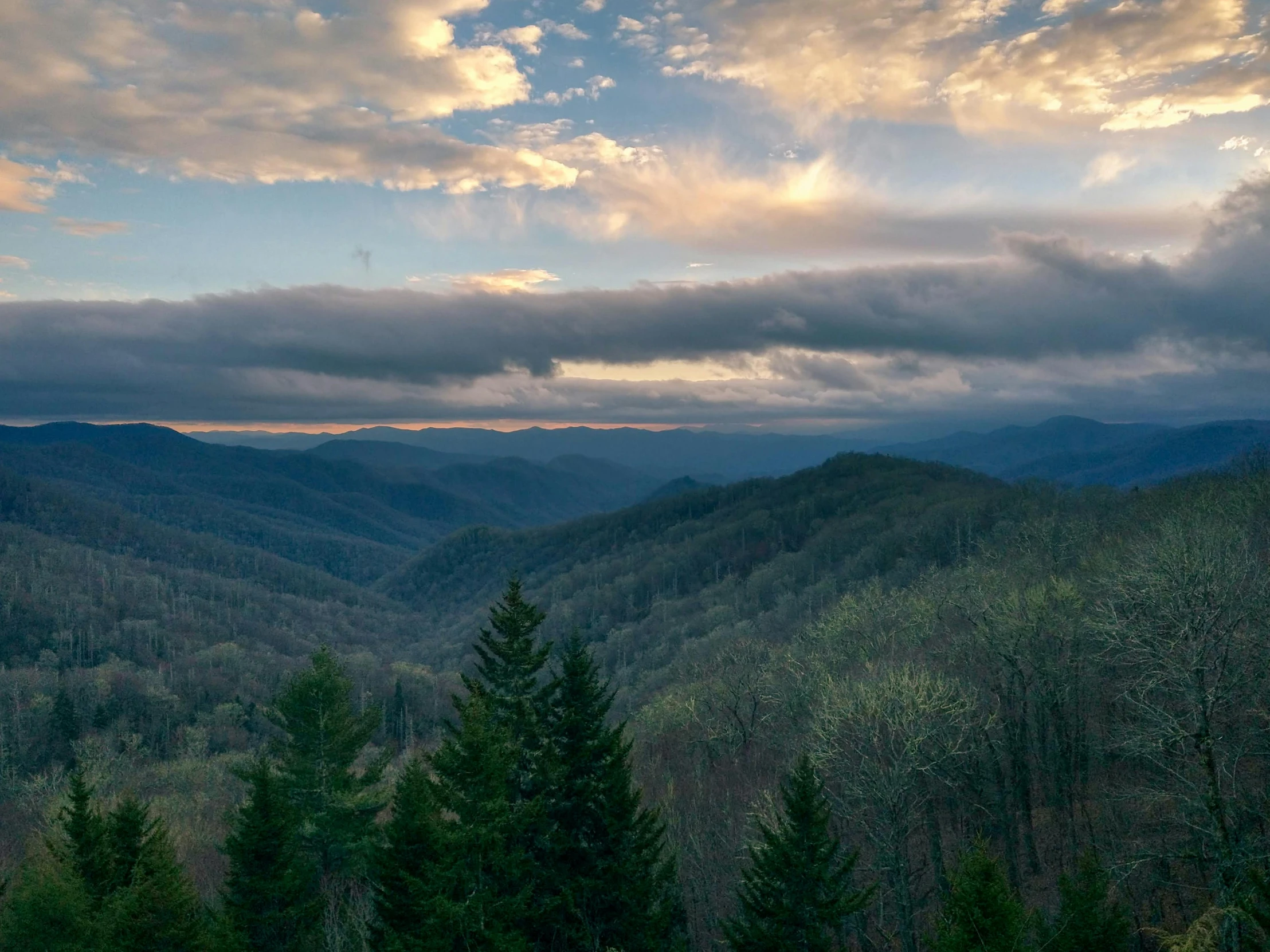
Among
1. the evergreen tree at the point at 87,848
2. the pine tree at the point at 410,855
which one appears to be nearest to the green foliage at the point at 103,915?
the evergreen tree at the point at 87,848

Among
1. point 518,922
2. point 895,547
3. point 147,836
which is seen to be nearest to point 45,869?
point 147,836

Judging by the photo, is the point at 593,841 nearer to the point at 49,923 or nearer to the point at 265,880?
the point at 265,880

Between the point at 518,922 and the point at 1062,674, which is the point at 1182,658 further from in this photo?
the point at 518,922

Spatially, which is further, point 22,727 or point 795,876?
point 22,727

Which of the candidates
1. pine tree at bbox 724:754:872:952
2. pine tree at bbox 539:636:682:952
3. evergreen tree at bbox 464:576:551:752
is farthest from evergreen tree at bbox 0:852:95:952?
pine tree at bbox 724:754:872:952

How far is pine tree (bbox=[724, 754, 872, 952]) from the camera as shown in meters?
23.4

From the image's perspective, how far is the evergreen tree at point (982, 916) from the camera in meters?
19.4

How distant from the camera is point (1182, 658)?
26.0m

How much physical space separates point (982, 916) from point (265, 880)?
73.3 ft

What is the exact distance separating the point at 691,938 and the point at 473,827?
23.3 m

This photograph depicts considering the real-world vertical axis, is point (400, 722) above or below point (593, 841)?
below

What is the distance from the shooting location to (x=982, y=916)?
64.4 feet

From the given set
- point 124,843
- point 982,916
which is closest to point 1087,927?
point 982,916

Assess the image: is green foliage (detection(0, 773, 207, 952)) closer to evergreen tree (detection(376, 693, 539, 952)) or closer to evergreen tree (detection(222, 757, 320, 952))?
evergreen tree (detection(222, 757, 320, 952))
